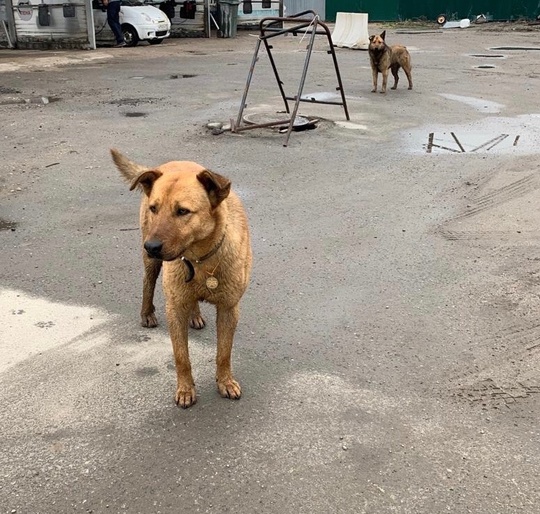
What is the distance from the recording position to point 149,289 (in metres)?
3.90

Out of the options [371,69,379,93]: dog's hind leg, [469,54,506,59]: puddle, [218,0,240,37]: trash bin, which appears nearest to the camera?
[371,69,379,93]: dog's hind leg

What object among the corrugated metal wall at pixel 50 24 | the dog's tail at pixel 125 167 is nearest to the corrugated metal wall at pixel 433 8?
the corrugated metal wall at pixel 50 24

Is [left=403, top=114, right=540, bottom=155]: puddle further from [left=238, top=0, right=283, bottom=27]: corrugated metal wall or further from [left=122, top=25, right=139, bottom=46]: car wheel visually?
[left=238, top=0, right=283, bottom=27]: corrugated metal wall

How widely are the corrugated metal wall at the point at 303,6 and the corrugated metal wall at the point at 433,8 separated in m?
0.83

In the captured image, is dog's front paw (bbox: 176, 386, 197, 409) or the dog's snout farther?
dog's front paw (bbox: 176, 386, 197, 409)

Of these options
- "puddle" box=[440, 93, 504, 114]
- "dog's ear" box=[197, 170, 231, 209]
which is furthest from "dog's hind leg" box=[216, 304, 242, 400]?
"puddle" box=[440, 93, 504, 114]

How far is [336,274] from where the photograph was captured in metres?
4.86

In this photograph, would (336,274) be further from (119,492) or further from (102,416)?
(119,492)

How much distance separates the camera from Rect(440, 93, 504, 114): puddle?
1114 centimetres

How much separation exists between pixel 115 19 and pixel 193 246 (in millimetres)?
19978

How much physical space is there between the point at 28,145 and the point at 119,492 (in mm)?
6926

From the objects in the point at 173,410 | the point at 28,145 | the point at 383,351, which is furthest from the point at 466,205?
the point at 28,145

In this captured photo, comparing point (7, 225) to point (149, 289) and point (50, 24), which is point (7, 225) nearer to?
point (149, 289)

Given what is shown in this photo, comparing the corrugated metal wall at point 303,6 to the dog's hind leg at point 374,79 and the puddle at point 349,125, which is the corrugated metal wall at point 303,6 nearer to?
the dog's hind leg at point 374,79
